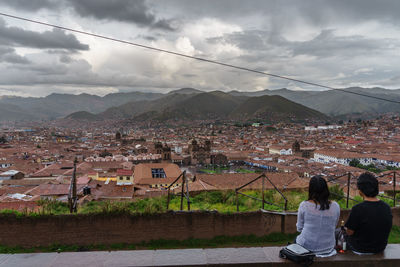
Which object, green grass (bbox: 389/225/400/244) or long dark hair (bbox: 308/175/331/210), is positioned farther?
green grass (bbox: 389/225/400/244)

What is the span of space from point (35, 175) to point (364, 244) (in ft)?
93.0

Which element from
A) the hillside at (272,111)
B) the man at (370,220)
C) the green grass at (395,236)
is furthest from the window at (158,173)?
the hillside at (272,111)

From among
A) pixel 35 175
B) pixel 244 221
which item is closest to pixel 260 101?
pixel 35 175

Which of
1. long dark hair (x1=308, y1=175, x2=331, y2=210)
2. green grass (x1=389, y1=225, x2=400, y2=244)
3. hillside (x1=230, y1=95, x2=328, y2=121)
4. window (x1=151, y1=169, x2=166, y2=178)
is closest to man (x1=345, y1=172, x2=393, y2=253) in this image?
long dark hair (x1=308, y1=175, x2=331, y2=210)

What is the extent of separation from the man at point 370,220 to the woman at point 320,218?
191 mm

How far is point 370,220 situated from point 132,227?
3857mm

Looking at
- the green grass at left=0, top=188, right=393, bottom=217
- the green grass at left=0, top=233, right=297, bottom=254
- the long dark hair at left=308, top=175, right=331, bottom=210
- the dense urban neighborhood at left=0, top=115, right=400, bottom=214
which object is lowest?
the dense urban neighborhood at left=0, top=115, right=400, bottom=214

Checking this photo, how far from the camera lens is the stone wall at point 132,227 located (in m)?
5.00

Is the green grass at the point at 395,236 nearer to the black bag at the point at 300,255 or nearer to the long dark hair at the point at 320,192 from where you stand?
the long dark hair at the point at 320,192

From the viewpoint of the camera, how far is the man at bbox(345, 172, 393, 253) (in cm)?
261

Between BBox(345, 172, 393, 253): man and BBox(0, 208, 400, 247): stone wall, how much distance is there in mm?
2882

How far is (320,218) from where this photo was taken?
2.69 m

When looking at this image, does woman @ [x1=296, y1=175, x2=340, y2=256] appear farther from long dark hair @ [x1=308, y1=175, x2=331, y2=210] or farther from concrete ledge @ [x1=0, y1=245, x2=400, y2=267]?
concrete ledge @ [x1=0, y1=245, x2=400, y2=267]

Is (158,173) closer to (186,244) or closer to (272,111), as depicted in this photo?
(186,244)
